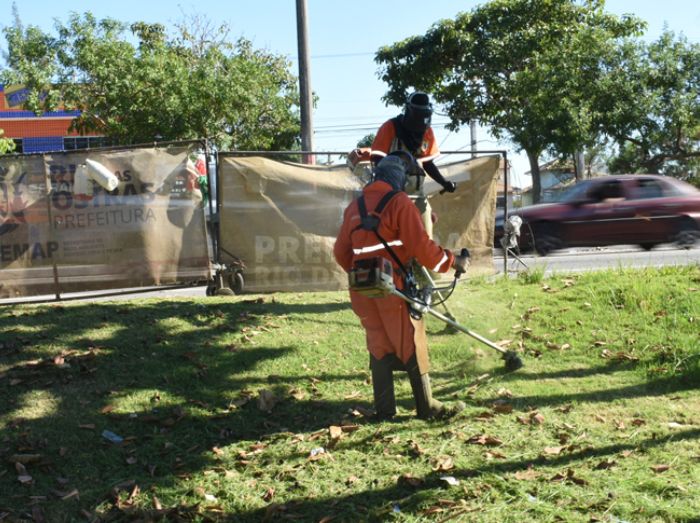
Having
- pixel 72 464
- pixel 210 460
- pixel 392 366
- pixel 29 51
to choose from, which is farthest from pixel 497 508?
pixel 29 51

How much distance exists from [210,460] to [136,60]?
2024 cm

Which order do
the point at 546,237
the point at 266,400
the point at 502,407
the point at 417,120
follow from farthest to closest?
the point at 546,237 → the point at 417,120 → the point at 266,400 → the point at 502,407

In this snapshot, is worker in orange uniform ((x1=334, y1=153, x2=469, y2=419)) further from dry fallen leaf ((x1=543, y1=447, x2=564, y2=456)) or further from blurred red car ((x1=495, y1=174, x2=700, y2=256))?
blurred red car ((x1=495, y1=174, x2=700, y2=256))

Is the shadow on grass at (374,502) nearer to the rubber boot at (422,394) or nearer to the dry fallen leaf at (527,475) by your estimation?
the dry fallen leaf at (527,475)

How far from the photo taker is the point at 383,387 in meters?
5.32

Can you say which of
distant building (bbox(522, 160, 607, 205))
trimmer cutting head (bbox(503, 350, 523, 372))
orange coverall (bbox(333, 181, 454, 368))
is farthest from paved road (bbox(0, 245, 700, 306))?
distant building (bbox(522, 160, 607, 205))

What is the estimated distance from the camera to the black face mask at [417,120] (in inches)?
242

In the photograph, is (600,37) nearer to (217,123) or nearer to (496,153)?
(217,123)

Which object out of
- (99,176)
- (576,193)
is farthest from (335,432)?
(576,193)

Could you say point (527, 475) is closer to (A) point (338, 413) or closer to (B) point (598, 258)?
(A) point (338, 413)

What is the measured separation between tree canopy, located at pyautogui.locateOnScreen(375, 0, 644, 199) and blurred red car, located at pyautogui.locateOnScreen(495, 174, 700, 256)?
33.6 ft

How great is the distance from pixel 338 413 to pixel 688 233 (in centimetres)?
1096

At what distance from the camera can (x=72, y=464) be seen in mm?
4805

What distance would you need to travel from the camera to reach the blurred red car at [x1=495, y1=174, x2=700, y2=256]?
14.5 meters
